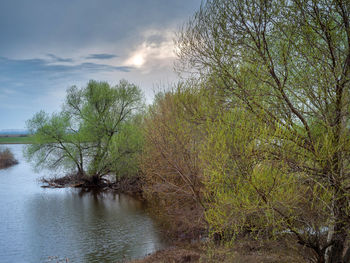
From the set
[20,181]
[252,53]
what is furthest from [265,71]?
[20,181]

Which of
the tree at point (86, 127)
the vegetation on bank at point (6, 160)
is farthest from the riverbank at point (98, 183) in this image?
the vegetation on bank at point (6, 160)

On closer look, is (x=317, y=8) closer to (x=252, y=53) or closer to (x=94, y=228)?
(x=252, y=53)

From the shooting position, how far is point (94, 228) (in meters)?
19.5

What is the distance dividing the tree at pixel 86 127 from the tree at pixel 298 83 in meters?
26.6

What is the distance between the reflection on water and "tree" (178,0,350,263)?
1032cm

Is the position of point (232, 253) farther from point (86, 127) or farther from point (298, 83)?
point (86, 127)

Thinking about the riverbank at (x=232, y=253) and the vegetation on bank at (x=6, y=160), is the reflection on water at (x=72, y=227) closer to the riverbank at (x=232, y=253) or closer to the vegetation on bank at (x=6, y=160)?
the riverbank at (x=232, y=253)

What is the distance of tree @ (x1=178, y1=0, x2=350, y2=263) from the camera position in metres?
6.74

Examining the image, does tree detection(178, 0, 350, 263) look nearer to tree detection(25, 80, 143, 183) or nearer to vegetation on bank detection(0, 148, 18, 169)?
tree detection(25, 80, 143, 183)

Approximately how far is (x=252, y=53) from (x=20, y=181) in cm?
3417

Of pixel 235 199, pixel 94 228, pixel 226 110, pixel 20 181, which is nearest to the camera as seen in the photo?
pixel 235 199

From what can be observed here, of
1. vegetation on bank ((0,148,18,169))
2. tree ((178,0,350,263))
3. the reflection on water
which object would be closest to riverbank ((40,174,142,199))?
the reflection on water

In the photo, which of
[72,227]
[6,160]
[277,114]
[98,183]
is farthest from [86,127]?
[277,114]

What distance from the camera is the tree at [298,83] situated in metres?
Result: 6.74
